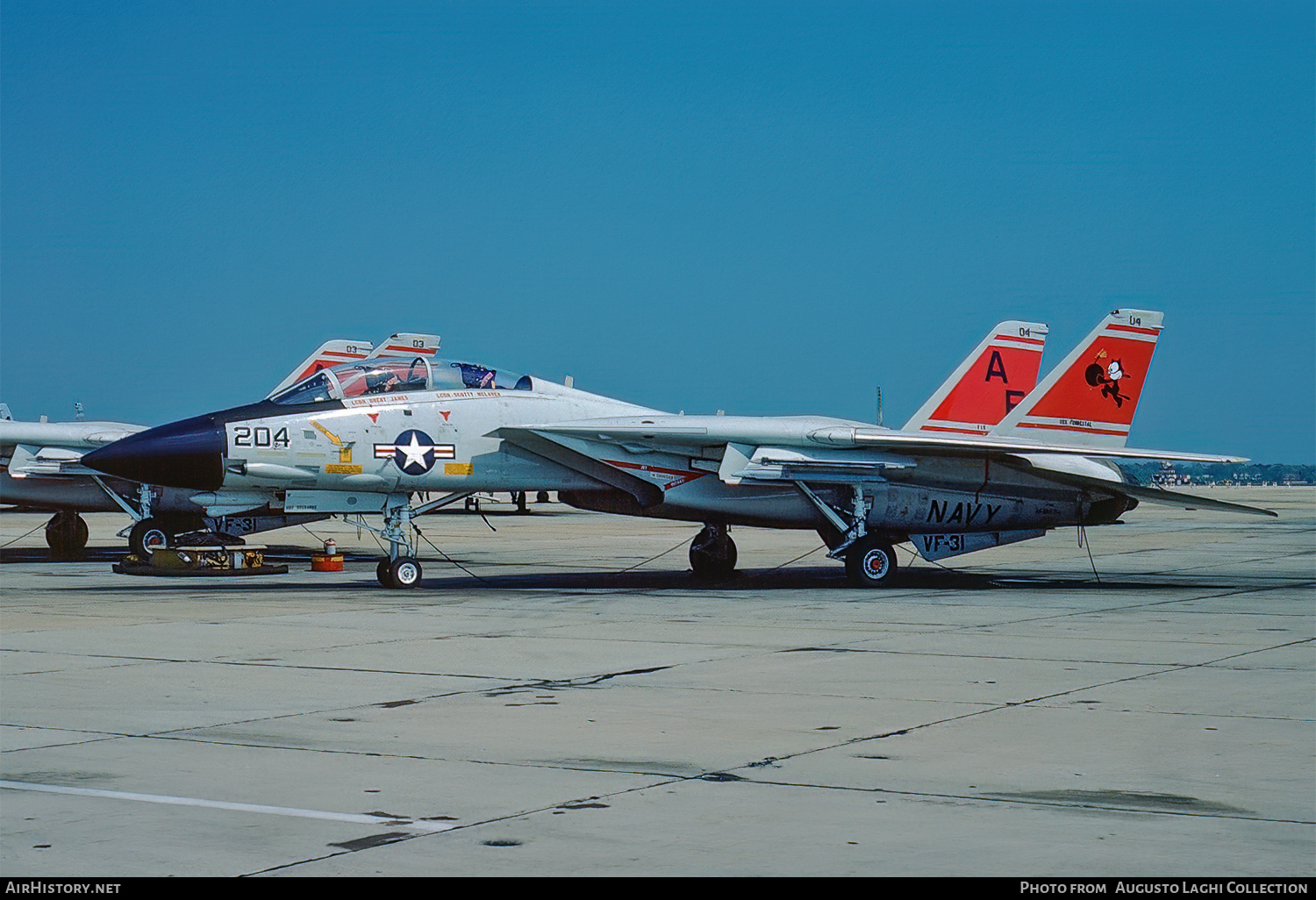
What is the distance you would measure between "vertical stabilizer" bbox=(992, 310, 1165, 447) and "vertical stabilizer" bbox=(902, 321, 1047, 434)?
2.41 feet

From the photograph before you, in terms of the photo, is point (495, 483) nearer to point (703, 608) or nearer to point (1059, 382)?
point (703, 608)

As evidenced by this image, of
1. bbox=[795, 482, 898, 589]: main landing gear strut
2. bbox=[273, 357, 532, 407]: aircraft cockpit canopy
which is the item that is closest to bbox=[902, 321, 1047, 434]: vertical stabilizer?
bbox=[795, 482, 898, 589]: main landing gear strut

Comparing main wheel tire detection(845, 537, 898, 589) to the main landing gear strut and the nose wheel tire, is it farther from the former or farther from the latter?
the nose wheel tire

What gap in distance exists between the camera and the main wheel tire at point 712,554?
19.6 meters

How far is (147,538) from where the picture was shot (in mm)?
22156

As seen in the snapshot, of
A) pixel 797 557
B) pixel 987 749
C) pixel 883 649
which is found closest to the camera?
pixel 987 749

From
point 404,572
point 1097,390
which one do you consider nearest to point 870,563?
point 1097,390

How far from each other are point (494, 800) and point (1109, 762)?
2.83 m

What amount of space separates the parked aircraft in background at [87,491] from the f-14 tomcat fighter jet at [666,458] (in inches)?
219

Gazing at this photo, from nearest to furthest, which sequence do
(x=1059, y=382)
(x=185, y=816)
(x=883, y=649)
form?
(x=185, y=816) < (x=883, y=649) < (x=1059, y=382)

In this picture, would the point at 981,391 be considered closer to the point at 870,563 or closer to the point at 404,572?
the point at 870,563

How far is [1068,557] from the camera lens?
1004 inches

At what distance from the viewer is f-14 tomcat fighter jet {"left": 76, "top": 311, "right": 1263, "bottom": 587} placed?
15.6 meters

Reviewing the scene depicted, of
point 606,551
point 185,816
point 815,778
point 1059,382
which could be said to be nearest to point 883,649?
point 815,778
